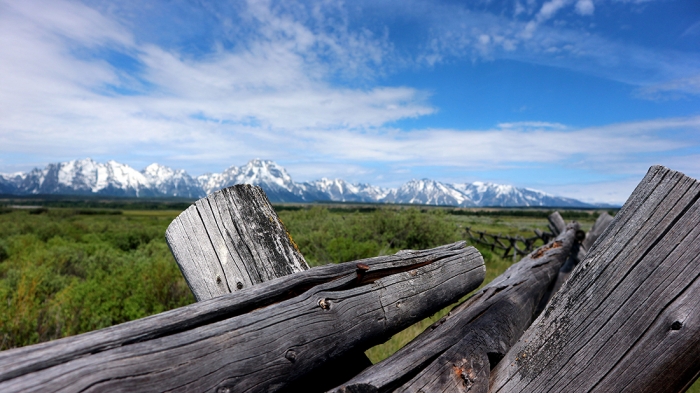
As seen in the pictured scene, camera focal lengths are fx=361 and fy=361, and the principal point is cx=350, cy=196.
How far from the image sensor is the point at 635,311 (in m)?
1.30

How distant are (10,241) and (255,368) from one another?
58.9 ft

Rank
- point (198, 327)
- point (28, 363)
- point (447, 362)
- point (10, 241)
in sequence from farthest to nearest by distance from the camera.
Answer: point (10, 241)
point (447, 362)
point (198, 327)
point (28, 363)

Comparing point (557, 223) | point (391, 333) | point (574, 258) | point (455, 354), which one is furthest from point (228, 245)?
point (557, 223)

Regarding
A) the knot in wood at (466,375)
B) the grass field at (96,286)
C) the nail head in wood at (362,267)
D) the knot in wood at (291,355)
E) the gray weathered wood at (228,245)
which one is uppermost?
the grass field at (96,286)

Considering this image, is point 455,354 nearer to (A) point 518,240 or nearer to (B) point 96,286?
(B) point 96,286

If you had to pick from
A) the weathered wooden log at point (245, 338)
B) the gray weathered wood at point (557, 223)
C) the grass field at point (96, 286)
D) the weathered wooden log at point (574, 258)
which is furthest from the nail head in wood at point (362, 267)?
the gray weathered wood at point (557, 223)

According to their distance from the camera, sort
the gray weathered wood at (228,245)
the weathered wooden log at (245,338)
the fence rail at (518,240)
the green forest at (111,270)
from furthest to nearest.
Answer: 1. the fence rail at (518,240)
2. the green forest at (111,270)
3. the gray weathered wood at (228,245)
4. the weathered wooden log at (245,338)

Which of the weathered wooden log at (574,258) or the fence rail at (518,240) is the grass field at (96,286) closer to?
the weathered wooden log at (574,258)

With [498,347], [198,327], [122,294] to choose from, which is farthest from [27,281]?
[498,347]

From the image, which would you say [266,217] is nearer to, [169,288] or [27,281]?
[169,288]

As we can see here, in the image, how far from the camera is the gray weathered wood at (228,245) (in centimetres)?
181

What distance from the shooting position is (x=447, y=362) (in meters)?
1.50

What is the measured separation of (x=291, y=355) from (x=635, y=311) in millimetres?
1243

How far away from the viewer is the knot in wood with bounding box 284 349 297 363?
1.27m
